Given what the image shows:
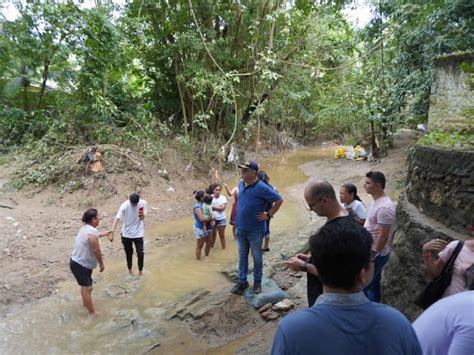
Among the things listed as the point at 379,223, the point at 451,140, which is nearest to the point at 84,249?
the point at 379,223

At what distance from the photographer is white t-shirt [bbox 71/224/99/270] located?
476 cm

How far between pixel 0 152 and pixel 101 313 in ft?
33.5

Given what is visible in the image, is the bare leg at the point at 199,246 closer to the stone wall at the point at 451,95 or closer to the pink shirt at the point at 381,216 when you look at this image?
the pink shirt at the point at 381,216

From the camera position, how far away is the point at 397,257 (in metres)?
3.74

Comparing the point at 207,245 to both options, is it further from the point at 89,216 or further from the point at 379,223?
the point at 379,223

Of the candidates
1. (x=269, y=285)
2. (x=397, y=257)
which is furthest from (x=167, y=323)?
(x=397, y=257)

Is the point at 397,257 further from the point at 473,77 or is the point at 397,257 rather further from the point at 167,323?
the point at 167,323

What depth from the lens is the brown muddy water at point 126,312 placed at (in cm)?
450

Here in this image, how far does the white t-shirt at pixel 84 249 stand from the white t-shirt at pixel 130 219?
1.00 metres

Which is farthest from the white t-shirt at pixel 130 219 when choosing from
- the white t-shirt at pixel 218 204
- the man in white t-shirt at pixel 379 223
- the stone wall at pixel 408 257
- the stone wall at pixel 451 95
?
the stone wall at pixel 451 95

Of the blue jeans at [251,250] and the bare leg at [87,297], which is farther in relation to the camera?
the bare leg at [87,297]

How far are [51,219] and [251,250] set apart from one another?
19.9ft

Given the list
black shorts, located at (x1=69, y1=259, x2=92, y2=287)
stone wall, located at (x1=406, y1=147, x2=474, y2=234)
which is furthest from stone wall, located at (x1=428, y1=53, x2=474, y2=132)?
black shorts, located at (x1=69, y1=259, x2=92, y2=287)

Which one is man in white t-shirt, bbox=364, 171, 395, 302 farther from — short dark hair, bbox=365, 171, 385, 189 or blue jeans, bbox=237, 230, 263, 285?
blue jeans, bbox=237, 230, 263, 285
